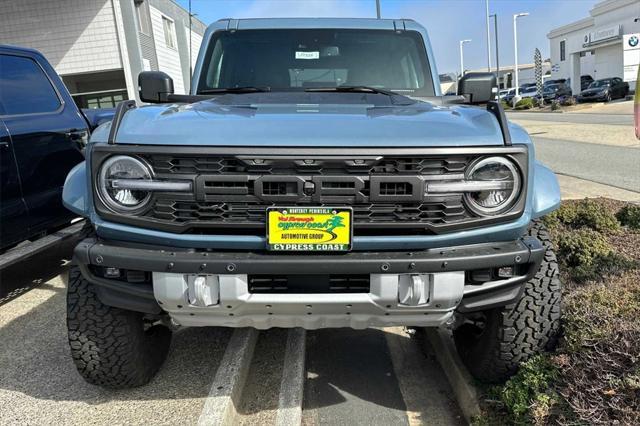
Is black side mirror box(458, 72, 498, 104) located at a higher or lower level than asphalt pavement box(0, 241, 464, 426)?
higher

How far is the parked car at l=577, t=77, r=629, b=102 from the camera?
120ft

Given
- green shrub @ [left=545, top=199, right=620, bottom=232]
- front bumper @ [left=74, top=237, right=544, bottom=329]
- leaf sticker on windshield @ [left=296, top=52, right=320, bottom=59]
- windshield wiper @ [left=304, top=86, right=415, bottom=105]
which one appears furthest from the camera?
green shrub @ [left=545, top=199, right=620, bottom=232]

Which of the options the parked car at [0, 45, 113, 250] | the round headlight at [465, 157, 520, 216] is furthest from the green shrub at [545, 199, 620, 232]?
the parked car at [0, 45, 113, 250]

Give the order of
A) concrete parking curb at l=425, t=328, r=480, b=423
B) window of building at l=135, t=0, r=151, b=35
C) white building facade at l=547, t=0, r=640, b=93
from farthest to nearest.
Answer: white building facade at l=547, t=0, r=640, b=93 < window of building at l=135, t=0, r=151, b=35 < concrete parking curb at l=425, t=328, r=480, b=423

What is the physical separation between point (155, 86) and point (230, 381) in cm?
200

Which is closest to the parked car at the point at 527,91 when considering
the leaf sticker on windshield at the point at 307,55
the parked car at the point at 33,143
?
the leaf sticker on windshield at the point at 307,55

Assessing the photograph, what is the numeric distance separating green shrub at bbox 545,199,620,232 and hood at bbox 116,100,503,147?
2814 millimetres

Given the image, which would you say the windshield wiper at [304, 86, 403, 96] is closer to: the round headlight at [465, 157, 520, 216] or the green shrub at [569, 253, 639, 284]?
the round headlight at [465, 157, 520, 216]

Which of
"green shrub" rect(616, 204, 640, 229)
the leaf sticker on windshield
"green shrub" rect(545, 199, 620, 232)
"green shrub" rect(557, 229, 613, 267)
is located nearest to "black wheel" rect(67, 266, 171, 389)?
the leaf sticker on windshield

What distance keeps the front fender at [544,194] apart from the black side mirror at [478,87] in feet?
3.70

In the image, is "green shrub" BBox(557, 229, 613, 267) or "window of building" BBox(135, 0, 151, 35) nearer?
"green shrub" BBox(557, 229, 613, 267)

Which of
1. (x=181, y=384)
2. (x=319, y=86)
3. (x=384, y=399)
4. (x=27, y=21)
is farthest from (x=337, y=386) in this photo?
(x=27, y=21)

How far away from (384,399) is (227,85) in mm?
2307

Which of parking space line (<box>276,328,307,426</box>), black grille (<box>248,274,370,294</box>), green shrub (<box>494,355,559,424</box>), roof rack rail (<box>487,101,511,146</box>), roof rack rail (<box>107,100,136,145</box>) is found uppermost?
roof rack rail (<box>107,100,136,145</box>)
